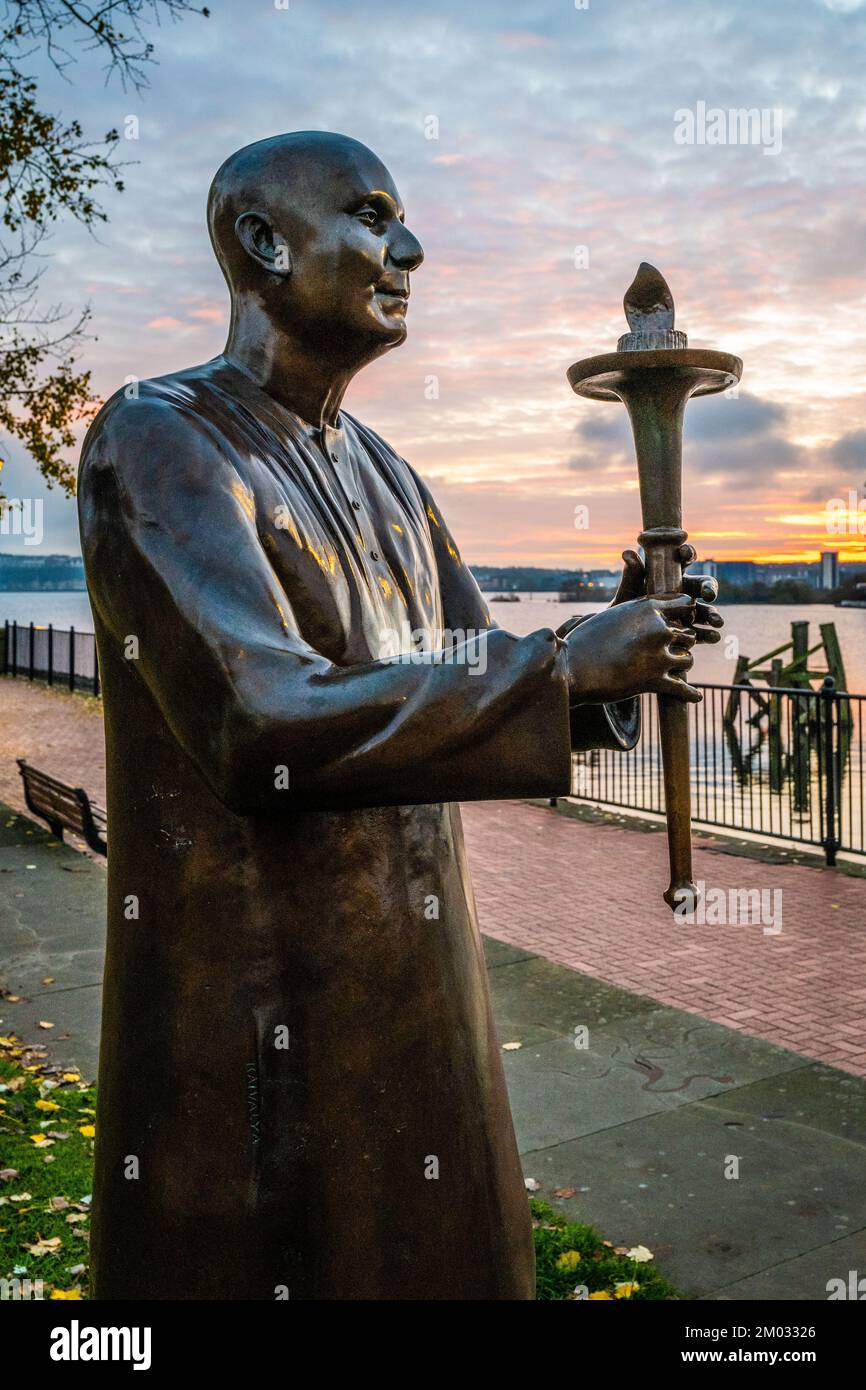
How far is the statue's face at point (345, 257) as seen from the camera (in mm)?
2250

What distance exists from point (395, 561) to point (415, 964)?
77 centimetres

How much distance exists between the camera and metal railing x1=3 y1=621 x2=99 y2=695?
34594 millimetres

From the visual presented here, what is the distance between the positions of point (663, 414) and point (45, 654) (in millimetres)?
36691

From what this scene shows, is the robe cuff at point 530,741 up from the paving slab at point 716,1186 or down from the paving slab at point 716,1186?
up

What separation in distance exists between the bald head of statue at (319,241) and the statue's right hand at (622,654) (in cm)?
76

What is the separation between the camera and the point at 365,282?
2270 mm

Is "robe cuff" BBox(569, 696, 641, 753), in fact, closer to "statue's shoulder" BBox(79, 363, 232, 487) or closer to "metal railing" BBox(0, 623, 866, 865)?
"statue's shoulder" BBox(79, 363, 232, 487)

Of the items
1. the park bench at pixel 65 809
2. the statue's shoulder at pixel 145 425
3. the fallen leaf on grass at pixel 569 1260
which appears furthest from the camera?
the park bench at pixel 65 809

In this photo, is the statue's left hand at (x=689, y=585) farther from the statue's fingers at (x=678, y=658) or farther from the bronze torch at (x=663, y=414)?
the statue's fingers at (x=678, y=658)

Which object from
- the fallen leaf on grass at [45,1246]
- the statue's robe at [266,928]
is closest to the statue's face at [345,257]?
the statue's robe at [266,928]

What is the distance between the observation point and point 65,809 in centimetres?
1196

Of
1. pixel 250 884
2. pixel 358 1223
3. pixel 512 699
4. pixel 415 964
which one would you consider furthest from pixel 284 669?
pixel 358 1223

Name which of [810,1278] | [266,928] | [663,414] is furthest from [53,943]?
[663,414]

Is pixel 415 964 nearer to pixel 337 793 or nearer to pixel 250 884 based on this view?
pixel 250 884
